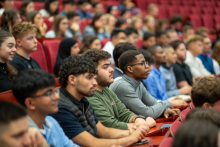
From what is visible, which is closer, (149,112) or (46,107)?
(46,107)

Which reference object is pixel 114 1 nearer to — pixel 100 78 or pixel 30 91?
pixel 100 78

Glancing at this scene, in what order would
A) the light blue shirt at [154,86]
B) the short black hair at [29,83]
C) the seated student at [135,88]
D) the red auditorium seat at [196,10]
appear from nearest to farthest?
the short black hair at [29,83] < the seated student at [135,88] < the light blue shirt at [154,86] < the red auditorium seat at [196,10]

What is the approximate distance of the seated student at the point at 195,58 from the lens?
287cm

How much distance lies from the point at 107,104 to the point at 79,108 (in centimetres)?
25

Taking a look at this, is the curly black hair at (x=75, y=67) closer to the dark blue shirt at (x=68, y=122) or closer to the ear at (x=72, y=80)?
the ear at (x=72, y=80)

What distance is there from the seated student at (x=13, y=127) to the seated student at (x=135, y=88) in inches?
34.3

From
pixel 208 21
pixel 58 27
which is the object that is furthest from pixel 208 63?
pixel 208 21

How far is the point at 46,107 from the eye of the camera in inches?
35.5

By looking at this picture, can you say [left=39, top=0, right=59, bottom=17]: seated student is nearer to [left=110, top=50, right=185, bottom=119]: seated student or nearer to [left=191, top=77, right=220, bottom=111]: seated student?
[left=110, top=50, right=185, bottom=119]: seated student

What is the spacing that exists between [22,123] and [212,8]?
6.08m

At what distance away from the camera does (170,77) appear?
7.80ft

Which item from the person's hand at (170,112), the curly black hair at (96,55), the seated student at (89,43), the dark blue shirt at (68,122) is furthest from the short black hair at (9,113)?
the seated student at (89,43)

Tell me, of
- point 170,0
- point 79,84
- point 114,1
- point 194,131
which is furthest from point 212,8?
point 194,131

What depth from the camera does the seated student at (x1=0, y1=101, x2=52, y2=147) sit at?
26.1 inches
